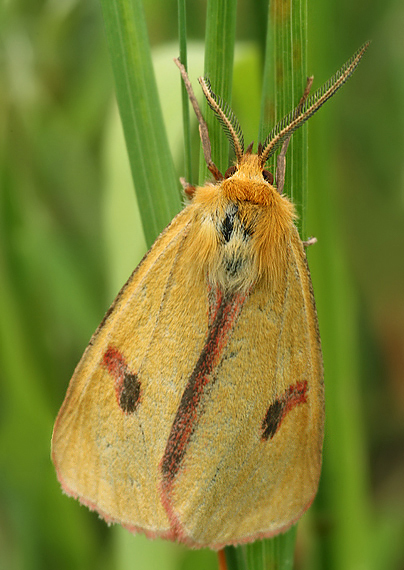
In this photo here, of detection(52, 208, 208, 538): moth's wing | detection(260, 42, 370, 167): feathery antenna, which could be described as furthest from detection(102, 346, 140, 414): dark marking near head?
detection(260, 42, 370, 167): feathery antenna

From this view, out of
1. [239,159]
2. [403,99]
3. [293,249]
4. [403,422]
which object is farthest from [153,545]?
[403,99]

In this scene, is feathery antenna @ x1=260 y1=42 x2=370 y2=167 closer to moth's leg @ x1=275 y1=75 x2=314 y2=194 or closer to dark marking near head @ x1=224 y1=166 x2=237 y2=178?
moth's leg @ x1=275 y1=75 x2=314 y2=194

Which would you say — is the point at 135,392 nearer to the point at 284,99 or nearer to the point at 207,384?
the point at 207,384

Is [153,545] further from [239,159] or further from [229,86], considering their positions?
[229,86]

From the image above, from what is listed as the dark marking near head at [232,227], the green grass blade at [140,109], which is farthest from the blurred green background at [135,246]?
the green grass blade at [140,109]

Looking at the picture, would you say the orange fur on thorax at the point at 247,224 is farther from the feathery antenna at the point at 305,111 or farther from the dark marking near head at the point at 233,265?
the feathery antenna at the point at 305,111

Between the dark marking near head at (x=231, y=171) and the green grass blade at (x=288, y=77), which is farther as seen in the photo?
the dark marking near head at (x=231, y=171)
